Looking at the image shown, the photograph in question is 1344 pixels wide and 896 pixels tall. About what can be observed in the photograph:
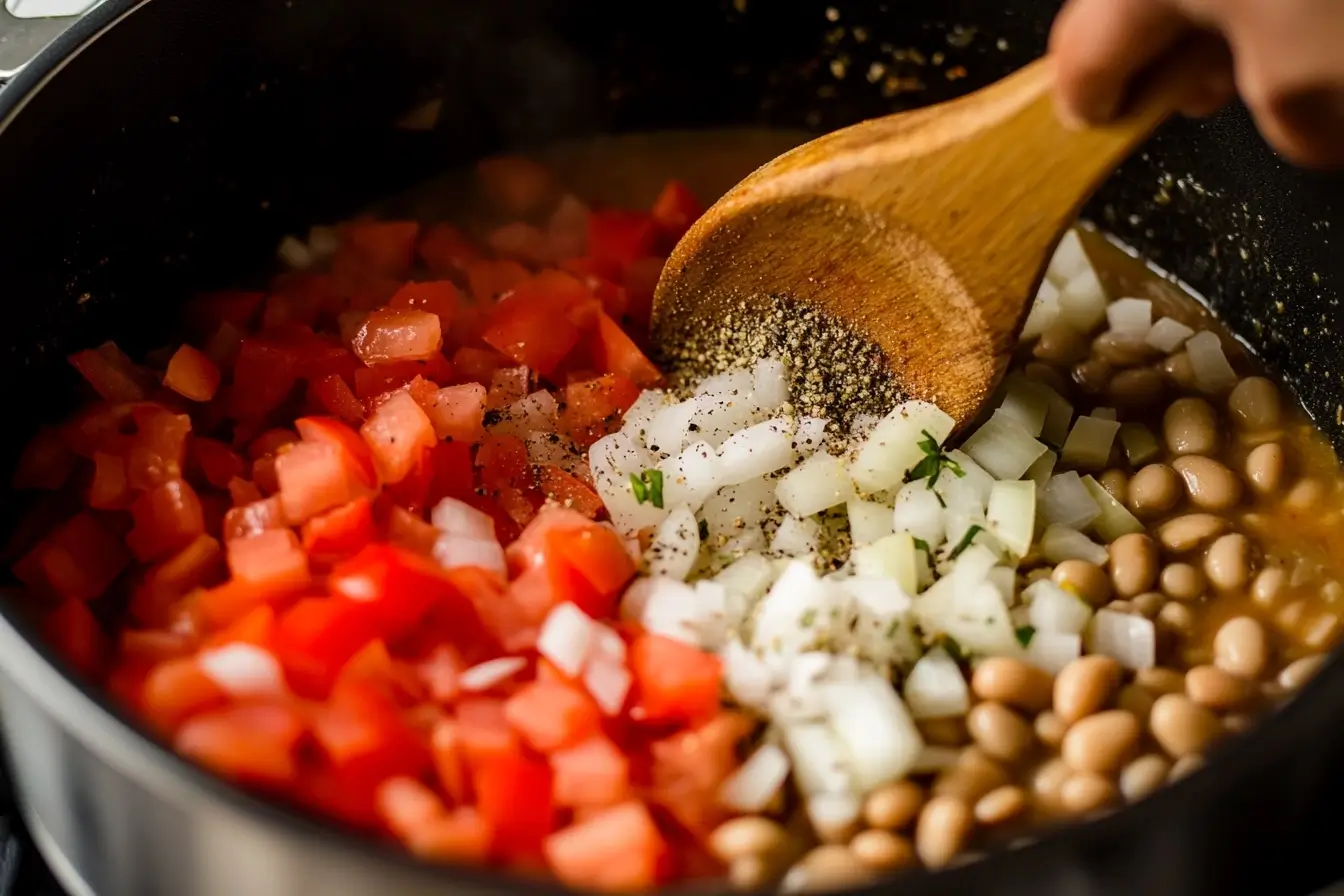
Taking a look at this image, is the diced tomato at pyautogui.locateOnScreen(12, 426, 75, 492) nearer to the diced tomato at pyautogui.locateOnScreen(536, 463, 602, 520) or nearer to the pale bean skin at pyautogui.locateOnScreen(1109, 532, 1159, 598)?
the diced tomato at pyautogui.locateOnScreen(536, 463, 602, 520)

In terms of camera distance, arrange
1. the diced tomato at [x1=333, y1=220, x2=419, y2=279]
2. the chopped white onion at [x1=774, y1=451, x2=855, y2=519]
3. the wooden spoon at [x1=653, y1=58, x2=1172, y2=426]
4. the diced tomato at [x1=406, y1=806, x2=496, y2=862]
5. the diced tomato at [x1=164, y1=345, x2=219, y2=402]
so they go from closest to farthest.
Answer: the diced tomato at [x1=406, y1=806, x2=496, y2=862], the wooden spoon at [x1=653, y1=58, x2=1172, y2=426], the chopped white onion at [x1=774, y1=451, x2=855, y2=519], the diced tomato at [x1=164, y1=345, x2=219, y2=402], the diced tomato at [x1=333, y1=220, x2=419, y2=279]

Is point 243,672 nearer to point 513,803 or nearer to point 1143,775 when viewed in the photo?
point 513,803

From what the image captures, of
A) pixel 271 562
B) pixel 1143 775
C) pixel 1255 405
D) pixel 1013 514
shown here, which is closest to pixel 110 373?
pixel 271 562

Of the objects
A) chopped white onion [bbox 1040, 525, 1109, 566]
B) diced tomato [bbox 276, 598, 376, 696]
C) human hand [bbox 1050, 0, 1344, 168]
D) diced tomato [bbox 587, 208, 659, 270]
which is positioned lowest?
chopped white onion [bbox 1040, 525, 1109, 566]

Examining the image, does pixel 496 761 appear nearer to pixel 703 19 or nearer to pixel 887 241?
pixel 887 241

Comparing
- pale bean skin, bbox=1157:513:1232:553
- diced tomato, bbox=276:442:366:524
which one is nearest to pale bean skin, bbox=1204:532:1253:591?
pale bean skin, bbox=1157:513:1232:553

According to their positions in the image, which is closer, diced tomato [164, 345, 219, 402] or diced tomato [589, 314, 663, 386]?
diced tomato [164, 345, 219, 402]

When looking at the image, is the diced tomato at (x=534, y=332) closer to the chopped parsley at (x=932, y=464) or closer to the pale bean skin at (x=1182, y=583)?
the chopped parsley at (x=932, y=464)
